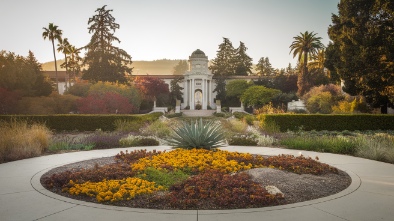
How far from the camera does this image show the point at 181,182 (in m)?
6.80

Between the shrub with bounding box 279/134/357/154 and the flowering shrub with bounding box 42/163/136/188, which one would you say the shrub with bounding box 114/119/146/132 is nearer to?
the shrub with bounding box 279/134/357/154

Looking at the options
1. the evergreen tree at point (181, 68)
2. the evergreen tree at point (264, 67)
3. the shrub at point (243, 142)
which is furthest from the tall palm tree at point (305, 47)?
the evergreen tree at point (181, 68)

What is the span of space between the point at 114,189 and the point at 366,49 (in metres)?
24.9

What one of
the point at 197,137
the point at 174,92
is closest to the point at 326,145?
the point at 197,137

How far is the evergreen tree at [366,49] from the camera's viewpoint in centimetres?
2491

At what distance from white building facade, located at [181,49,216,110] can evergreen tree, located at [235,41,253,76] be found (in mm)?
11753

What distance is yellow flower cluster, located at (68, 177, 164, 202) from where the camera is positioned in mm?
5781

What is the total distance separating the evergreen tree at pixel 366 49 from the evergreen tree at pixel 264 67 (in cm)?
4945

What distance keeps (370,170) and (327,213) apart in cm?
410

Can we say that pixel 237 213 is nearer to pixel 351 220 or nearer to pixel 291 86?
pixel 351 220

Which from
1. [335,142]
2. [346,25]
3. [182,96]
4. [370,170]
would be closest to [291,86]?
[182,96]

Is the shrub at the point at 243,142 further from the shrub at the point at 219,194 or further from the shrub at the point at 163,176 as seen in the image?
the shrub at the point at 219,194

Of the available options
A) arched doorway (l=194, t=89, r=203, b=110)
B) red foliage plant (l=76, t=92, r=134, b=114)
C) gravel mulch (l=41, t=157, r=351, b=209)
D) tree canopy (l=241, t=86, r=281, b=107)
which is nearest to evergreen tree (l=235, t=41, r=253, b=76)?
arched doorway (l=194, t=89, r=203, b=110)

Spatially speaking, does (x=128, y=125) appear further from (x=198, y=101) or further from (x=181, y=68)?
(x=181, y=68)
